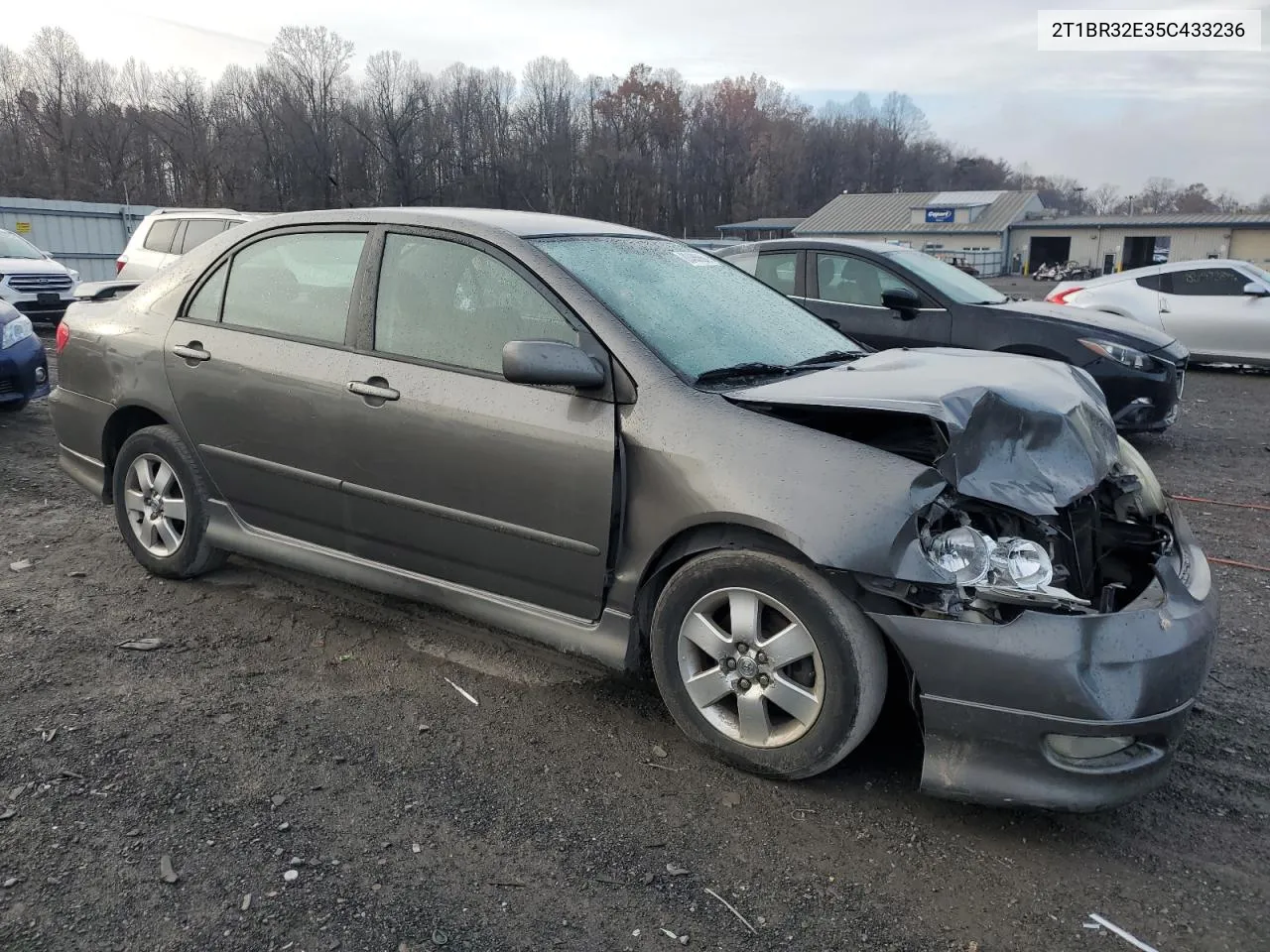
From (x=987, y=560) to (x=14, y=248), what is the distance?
1727 cm

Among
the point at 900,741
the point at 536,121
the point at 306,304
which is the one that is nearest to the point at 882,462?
the point at 900,741

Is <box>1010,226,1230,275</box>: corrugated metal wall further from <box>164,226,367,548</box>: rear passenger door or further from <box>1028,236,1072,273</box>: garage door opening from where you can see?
<box>164,226,367,548</box>: rear passenger door

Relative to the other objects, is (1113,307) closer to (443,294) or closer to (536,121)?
(443,294)

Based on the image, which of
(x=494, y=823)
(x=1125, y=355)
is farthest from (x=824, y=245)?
(x=494, y=823)

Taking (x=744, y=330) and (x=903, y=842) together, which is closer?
(x=903, y=842)

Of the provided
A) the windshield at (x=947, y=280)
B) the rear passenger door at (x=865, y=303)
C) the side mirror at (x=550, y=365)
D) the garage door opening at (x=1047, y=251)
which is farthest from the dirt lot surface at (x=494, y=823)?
the garage door opening at (x=1047, y=251)

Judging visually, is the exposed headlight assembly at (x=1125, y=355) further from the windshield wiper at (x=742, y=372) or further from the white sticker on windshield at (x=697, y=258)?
the windshield wiper at (x=742, y=372)

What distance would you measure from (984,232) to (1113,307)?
59623 millimetres

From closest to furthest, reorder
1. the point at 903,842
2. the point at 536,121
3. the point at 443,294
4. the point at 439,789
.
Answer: the point at 903,842 → the point at 439,789 → the point at 443,294 → the point at 536,121

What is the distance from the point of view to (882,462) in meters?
2.77

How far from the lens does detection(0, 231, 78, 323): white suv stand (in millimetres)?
14461

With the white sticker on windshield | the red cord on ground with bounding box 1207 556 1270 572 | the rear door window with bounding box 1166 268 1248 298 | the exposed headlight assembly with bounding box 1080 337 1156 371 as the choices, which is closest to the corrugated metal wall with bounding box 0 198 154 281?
the rear door window with bounding box 1166 268 1248 298

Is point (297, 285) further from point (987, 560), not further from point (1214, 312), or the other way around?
point (1214, 312)

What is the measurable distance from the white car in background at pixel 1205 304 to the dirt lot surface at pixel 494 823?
33.3 ft
